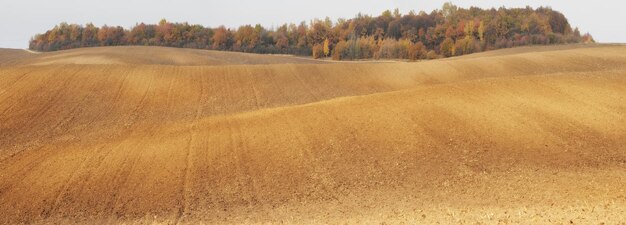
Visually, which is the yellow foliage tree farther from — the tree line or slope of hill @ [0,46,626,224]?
slope of hill @ [0,46,626,224]

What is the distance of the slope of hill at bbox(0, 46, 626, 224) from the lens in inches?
530

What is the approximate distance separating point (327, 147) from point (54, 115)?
14.0 meters

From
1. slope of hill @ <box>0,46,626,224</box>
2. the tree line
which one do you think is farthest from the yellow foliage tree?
slope of hill @ <box>0,46,626,224</box>

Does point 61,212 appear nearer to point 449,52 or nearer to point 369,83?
point 369,83

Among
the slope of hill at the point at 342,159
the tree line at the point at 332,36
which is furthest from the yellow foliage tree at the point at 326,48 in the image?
the slope of hill at the point at 342,159

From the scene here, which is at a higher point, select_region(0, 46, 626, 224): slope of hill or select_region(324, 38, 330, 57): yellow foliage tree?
select_region(324, 38, 330, 57): yellow foliage tree

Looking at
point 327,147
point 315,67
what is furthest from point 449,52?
point 327,147

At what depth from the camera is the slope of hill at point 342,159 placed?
13.5 m

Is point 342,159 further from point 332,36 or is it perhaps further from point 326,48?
point 332,36

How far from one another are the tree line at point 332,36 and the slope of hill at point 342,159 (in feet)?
192

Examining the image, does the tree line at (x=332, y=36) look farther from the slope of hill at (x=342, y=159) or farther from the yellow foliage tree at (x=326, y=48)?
the slope of hill at (x=342, y=159)

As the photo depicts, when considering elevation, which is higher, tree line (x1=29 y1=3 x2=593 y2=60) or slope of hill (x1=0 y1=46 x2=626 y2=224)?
tree line (x1=29 y1=3 x2=593 y2=60)

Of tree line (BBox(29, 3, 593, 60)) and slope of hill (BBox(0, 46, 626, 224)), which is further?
A: tree line (BBox(29, 3, 593, 60))

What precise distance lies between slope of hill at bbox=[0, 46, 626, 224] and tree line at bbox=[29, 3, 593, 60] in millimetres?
58468
